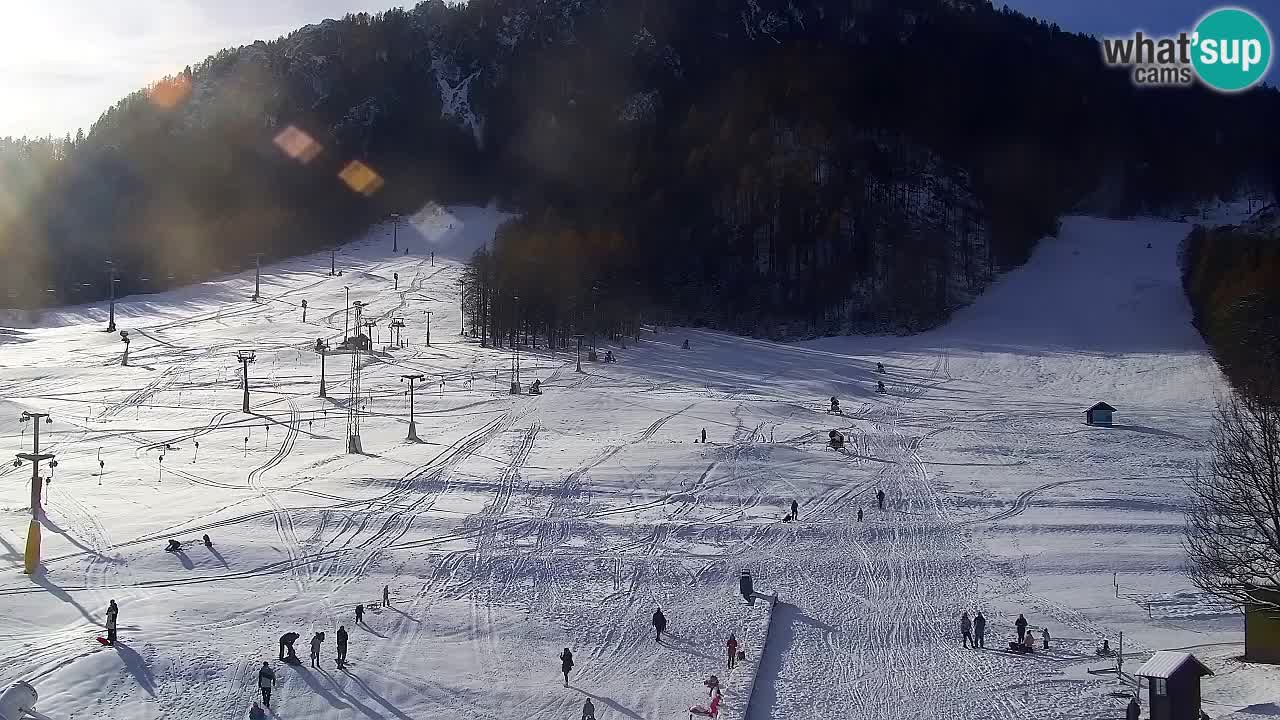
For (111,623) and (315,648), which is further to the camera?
(111,623)

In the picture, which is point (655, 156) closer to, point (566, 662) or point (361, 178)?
point (361, 178)

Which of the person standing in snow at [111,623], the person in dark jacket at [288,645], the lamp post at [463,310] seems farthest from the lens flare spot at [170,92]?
the person in dark jacket at [288,645]

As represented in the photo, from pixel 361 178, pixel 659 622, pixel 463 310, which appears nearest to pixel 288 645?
pixel 659 622

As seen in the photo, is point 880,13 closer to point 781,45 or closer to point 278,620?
point 781,45

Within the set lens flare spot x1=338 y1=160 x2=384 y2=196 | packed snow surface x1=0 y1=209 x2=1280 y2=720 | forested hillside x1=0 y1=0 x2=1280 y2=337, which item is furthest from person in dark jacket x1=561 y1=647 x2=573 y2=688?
lens flare spot x1=338 y1=160 x2=384 y2=196

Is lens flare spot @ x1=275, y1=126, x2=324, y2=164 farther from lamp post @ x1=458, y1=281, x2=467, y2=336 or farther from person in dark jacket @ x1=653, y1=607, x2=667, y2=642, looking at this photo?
person in dark jacket @ x1=653, y1=607, x2=667, y2=642

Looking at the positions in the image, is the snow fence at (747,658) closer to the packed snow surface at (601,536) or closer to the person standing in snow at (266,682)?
the packed snow surface at (601,536)
